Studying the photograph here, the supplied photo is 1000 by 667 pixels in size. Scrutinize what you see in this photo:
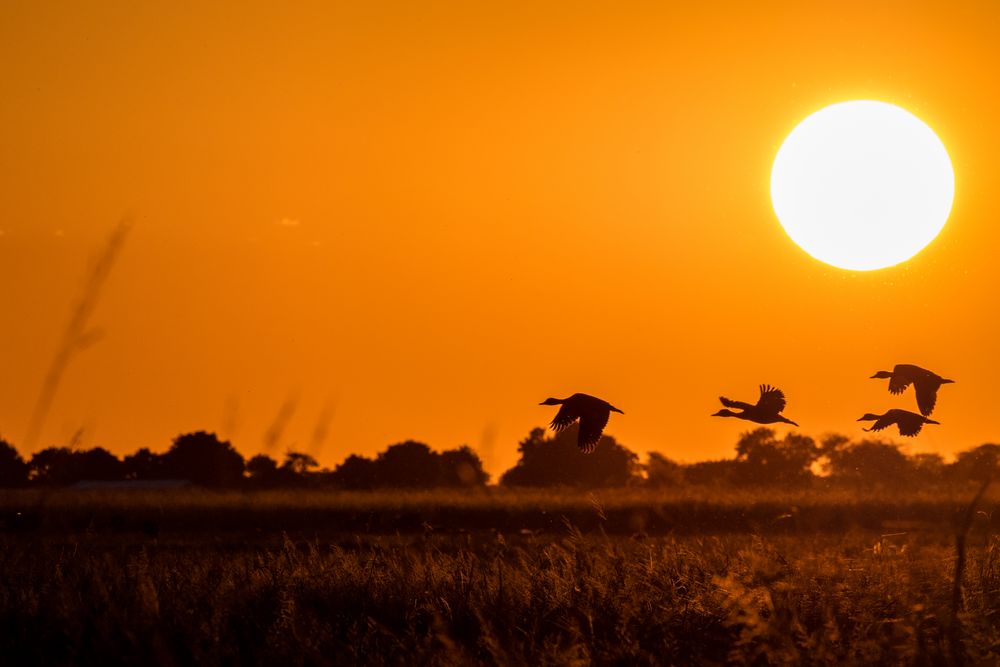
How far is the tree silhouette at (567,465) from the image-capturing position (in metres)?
63.9

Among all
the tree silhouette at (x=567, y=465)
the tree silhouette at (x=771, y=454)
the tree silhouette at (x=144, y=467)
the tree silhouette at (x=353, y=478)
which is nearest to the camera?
the tree silhouette at (x=353, y=478)

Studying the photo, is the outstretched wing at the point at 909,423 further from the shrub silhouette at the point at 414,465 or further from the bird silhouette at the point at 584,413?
the shrub silhouette at the point at 414,465

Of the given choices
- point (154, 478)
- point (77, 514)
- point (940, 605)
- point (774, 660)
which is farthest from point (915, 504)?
point (154, 478)

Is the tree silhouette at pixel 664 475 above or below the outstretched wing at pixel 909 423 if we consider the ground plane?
above

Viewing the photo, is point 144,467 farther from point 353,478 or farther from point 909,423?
point 909,423

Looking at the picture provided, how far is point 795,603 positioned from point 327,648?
401 cm

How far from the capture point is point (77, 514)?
3131 centimetres

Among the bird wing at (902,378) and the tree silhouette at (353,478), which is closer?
the bird wing at (902,378)

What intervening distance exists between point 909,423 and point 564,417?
3133 millimetres

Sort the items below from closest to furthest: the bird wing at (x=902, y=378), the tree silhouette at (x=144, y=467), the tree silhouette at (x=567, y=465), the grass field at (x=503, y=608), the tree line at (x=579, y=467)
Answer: the grass field at (x=503, y=608) < the bird wing at (x=902, y=378) < the tree line at (x=579, y=467) < the tree silhouette at (x=567, y=465) < the tree silhouette at (x=144, y=467)

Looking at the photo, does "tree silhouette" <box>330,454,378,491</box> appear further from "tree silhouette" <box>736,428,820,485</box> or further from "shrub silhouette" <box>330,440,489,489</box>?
"tree silhouette" <box>736,428,820,485</box>

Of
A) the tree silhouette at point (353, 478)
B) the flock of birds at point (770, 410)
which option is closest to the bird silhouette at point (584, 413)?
the flock of birds at point (770, 410)

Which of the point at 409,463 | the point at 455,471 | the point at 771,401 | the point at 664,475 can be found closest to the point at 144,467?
the point at 409,463

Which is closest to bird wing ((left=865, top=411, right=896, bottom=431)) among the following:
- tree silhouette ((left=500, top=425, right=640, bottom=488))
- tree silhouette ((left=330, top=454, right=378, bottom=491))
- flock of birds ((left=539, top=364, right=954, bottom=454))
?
flock of birds ((left=539, top=364, right=954, bottom=454))
